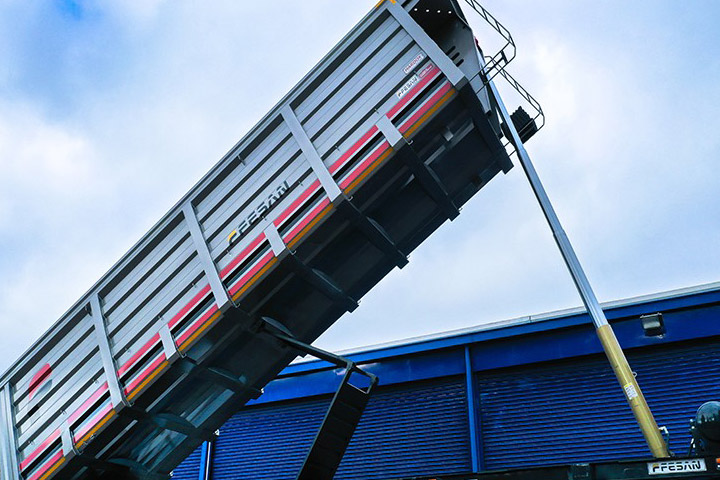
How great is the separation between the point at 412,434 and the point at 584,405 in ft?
7.61

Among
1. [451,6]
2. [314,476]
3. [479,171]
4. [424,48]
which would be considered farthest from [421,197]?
[314,476]

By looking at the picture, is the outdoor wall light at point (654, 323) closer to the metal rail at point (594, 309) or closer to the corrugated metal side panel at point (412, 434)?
the corrugated metal side panel at point (412, 434)

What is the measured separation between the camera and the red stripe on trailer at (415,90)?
18.4ft

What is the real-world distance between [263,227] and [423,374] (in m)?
4.29

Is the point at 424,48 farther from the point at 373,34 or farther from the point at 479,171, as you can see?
the point at 479,171

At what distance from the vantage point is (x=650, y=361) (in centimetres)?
804

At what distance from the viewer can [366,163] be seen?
18.4 feet

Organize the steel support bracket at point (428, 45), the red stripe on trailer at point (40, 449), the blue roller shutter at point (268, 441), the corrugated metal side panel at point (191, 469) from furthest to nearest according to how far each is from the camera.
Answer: the corrugated metal side panel at point (191, 469)
the blue roller shutter at point (268, 441)
the red stripe on trailer at point (40, 449)
the steel support bracket at point (428, 45)

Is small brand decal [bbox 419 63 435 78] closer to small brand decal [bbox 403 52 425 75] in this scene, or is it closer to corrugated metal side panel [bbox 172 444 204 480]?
small brand decal [bbox 403 52 425 75]

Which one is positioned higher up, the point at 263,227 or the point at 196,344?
the point at 263,227

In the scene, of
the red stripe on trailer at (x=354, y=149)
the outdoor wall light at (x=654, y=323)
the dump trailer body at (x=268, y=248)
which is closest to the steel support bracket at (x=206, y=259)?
the dump trailer body at (x=268, y=248)

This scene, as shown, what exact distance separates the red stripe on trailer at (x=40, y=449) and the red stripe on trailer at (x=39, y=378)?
1.84 ft

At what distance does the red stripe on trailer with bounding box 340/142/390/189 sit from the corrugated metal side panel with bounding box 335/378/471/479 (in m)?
4.48

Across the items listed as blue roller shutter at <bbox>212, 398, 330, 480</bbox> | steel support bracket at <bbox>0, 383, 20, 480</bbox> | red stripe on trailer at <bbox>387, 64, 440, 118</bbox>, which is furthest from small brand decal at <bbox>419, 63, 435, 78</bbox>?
blue roller shutter at <bbox>212, 398, 330, 480</bbox>
